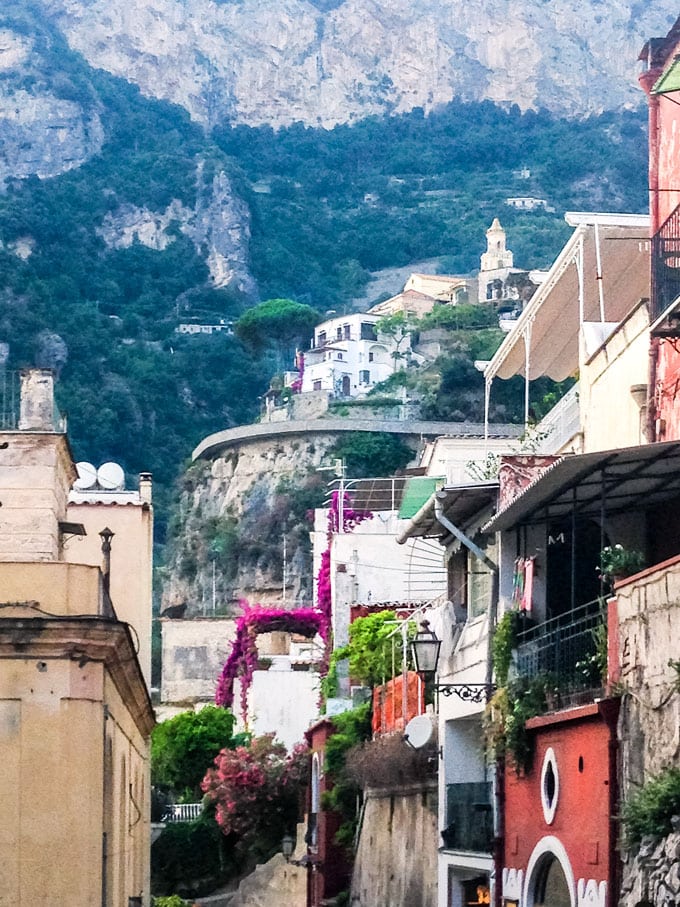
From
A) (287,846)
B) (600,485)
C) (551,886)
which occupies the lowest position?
(287,846)

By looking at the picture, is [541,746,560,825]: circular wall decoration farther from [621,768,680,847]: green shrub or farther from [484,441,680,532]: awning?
[621,768,680,847]: green shrub

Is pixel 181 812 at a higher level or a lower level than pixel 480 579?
lower

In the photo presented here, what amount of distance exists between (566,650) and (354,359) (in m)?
129

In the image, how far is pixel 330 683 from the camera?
138 feet

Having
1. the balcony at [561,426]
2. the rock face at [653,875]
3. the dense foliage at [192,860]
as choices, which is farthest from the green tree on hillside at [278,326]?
the rock face at [653,875]

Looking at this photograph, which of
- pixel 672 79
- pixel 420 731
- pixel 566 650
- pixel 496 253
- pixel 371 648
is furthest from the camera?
pixel 496 253

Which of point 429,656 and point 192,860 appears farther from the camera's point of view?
point 192,860

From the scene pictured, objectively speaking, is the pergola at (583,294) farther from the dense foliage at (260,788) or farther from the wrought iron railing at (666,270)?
the dense foliage at (260,788)

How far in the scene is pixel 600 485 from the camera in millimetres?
20812

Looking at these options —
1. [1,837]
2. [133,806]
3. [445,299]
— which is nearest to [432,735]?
[133,806]

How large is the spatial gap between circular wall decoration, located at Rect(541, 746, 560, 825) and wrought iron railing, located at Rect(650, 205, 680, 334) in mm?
5384

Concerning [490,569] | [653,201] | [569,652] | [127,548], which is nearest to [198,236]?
[127,548]

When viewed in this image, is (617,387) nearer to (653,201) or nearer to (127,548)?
(653,201)

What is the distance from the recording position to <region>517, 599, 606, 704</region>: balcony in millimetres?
19344
